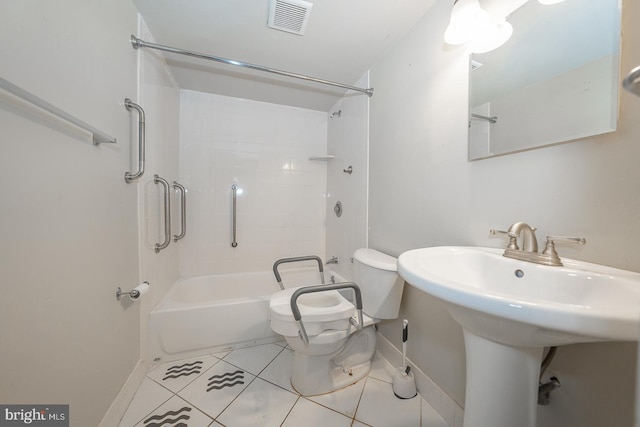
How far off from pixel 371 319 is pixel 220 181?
186 cm

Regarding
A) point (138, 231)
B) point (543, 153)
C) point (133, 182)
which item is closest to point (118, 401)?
point (138, 231)

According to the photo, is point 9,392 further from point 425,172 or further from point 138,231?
point 425,172

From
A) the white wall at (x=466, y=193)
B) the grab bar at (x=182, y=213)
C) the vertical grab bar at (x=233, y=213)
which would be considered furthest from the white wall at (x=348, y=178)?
the grab bar at (x=182, y=213)

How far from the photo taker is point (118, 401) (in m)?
1.05

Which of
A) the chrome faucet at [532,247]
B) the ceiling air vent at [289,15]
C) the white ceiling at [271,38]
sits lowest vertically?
the chrome faucet at [532,247]

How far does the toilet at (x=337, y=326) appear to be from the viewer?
113cm

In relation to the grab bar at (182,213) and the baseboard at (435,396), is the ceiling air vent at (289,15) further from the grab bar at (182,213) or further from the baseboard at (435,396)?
the baseboard at (435,396)

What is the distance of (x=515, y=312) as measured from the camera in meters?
0.39

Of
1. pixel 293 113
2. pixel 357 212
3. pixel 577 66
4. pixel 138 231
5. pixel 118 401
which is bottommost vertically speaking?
pixel 118 401

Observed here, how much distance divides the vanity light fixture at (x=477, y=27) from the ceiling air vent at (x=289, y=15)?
2.36 ft

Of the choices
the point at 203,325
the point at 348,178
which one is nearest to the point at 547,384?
the point at 348,178

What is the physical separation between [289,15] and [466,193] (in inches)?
52.1

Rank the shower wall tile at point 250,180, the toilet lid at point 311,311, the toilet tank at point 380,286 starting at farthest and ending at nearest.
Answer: the shower wall tile at point 250,180 < the toilet tank at point 380,286 < the toilet lid at point 311,311

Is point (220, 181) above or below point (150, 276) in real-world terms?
above
